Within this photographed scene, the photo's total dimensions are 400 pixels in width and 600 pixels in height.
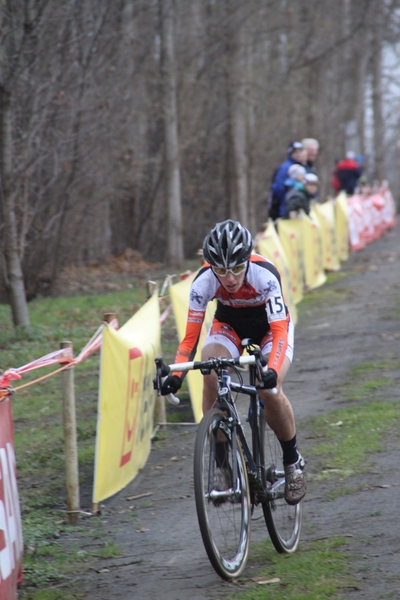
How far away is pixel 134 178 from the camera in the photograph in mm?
22281

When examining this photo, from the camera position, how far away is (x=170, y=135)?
20.4 metres

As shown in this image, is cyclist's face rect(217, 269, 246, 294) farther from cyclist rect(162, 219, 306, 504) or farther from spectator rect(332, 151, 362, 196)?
spectator rect(332, 151, 362, 196)

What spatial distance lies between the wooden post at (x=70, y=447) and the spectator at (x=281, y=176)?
950 centimetres

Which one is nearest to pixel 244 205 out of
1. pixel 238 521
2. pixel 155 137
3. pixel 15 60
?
pixel 155 137

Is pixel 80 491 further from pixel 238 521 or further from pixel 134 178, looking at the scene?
pixel 134 178

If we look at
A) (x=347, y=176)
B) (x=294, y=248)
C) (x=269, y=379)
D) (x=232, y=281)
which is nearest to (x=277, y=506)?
(x=269, y=379)

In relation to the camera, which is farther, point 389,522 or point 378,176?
point 378,176

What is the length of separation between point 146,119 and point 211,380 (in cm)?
1873

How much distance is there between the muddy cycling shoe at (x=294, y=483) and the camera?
5.53 meters

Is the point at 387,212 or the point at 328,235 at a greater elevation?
the point at 328,235

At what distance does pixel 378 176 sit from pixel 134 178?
1915 cm

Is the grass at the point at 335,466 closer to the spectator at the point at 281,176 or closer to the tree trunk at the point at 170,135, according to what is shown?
the spectator at the point at 281,176

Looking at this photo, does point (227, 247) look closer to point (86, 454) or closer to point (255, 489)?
point (255, 489)

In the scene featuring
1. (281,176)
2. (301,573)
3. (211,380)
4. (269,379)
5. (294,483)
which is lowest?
(301,573)
